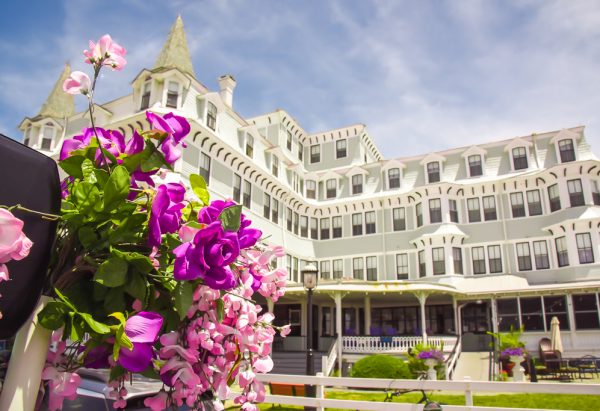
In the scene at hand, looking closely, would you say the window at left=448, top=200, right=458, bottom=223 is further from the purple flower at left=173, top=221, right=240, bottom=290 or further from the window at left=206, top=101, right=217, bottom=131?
the purple flower at left=173, top=221, right=240, bottom=290

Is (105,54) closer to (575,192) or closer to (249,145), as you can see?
(249,145)

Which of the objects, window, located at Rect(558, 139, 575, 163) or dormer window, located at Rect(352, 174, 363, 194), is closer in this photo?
window, located at Rect(558, 139, 575, 163)

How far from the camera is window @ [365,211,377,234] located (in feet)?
110

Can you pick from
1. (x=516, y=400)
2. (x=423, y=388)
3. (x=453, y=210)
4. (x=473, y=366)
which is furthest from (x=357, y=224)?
(x=423, y=388)

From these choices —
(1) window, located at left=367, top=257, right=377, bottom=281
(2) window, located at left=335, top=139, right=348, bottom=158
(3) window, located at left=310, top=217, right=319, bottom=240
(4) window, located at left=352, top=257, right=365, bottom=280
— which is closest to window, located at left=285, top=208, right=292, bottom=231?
(3) window, located at left=310, top=217, right=319, bottom=240

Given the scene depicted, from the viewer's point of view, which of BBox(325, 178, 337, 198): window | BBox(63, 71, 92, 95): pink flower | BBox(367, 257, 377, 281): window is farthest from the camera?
BBox(325, 178, 337, 198): window

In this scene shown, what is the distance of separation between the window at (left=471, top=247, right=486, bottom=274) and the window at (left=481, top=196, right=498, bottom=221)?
2188 millimetres

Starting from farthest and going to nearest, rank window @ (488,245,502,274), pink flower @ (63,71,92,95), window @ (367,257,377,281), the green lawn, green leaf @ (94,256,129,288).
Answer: window @ (367,257,377,281), window @ (488,245,502,274), the green lawn, pink flower @ (63,71,92,95), green leaf @ (94,256,129,288)

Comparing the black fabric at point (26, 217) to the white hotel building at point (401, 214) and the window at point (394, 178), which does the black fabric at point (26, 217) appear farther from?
the window at point (394, 178)

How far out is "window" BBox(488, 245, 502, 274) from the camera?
29.3 meters

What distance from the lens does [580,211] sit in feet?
88.3

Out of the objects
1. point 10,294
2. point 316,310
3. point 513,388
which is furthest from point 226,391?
point 316,310

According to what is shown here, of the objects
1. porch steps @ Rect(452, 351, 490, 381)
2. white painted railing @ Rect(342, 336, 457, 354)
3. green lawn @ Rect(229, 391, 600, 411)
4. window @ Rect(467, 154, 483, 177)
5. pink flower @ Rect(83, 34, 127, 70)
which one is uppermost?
window @ Rect(467, 154, 483, 177)

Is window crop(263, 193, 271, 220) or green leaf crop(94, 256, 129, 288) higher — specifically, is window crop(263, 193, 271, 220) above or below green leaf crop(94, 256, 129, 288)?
above
